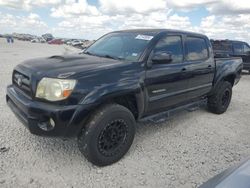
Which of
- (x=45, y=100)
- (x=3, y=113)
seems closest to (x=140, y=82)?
(x=45, y=100)

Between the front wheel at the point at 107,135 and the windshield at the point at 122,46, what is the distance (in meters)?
0.95

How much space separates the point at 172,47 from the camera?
4676mm

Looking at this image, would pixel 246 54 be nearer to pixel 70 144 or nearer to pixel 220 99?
pixel 220 99

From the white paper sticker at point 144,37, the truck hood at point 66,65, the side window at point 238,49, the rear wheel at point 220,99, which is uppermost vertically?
the white paper sticker at point 144,37

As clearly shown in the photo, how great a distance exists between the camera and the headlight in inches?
127

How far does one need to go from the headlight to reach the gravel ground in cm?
96

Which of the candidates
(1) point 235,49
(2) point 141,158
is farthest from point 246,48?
(2) point 141,158

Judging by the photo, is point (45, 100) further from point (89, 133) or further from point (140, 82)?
point (140, 82)

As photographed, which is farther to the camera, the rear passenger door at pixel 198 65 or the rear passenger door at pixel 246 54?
the rear passenger door at pixel 246 54

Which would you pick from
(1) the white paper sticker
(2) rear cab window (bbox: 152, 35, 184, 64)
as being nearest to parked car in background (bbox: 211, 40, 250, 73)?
(2) rear cab window (bbox: 152, 35, 184, 64)

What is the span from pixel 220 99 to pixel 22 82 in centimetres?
431

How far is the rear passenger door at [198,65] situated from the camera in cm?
500

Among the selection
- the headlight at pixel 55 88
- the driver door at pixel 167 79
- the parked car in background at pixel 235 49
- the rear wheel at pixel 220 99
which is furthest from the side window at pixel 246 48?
the headlight at pixel 55 88

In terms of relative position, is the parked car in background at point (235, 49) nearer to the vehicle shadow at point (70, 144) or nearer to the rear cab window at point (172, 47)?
the rear cab window at point (172, 47)
